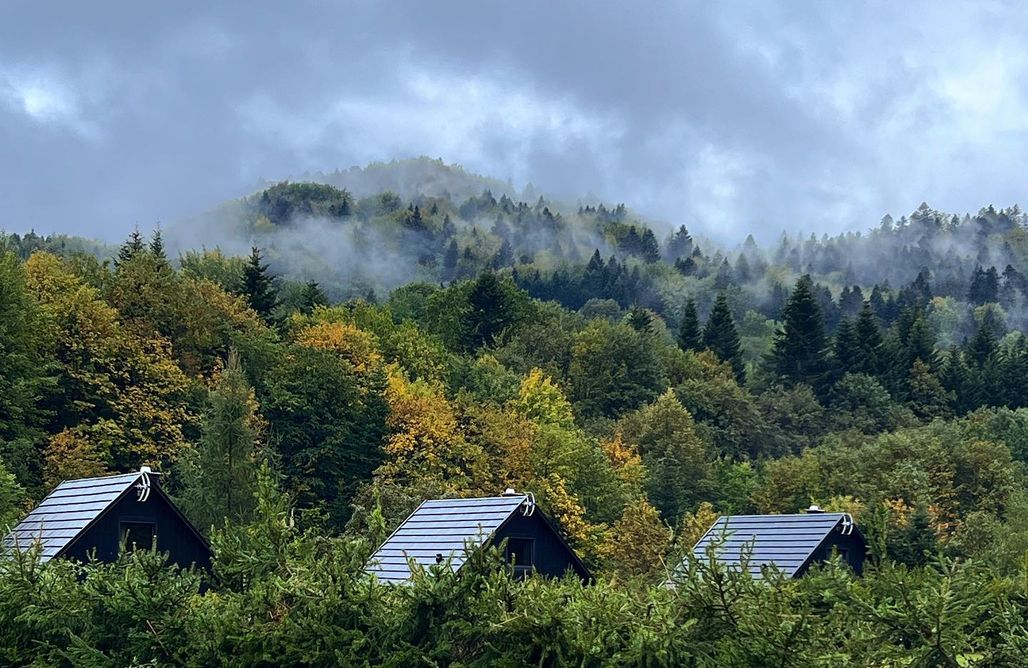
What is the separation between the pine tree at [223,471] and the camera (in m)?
47.9

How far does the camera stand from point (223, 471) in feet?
159

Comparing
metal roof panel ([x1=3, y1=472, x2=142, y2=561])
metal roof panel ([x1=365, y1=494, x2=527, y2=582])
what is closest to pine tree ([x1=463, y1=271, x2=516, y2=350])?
metal roof panel ([x1=365, y1=494, x2=527, y2=582])

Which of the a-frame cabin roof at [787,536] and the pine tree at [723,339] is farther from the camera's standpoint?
the pine tree at [723,339]

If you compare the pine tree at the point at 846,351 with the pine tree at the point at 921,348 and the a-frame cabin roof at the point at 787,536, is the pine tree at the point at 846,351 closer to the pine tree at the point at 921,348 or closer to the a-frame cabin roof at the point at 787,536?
the pine tree at the point at 921,348

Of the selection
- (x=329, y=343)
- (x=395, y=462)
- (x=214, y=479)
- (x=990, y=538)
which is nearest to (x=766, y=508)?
(x=990, y=538)

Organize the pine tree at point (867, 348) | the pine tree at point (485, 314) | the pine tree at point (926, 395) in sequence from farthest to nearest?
the pine tree at point (867, 348), the pine tree at point (926, 395), the pine tree at point (485, 314)

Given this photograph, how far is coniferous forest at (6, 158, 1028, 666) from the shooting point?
2119cm

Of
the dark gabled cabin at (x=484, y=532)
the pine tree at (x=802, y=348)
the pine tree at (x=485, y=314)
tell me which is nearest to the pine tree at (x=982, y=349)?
the pine tree at (x=802, y=348)

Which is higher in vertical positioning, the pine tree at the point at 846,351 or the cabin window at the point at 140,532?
the pine tree at the point at 846,351

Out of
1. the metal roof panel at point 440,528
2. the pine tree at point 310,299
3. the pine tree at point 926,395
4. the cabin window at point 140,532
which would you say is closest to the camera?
the metal roof panel at point 440,528

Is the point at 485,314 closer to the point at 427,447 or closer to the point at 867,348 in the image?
the point at 867,348

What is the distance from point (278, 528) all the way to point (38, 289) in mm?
40888

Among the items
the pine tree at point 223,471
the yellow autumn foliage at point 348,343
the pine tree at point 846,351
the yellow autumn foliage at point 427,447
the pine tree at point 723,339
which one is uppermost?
the pine tree at point 723,339

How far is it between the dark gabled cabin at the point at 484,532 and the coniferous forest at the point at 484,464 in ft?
4.56
